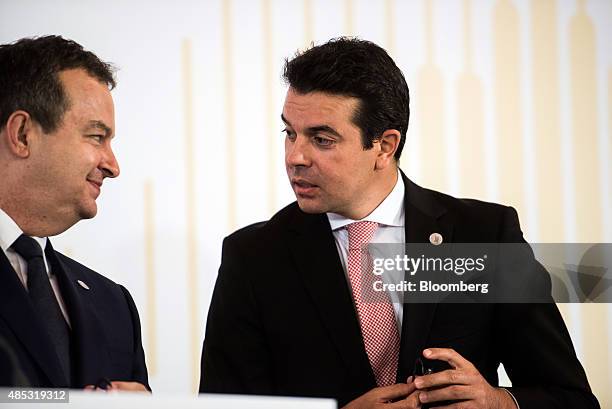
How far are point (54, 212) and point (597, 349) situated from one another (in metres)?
1.70

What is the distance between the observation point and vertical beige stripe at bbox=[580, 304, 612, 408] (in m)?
2.89

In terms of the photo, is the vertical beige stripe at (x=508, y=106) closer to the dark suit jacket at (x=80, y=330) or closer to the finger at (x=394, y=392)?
the finger at (x=394, y=392)

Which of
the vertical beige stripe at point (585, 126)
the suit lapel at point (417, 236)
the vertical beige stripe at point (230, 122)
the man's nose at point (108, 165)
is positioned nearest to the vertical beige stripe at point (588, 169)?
the vertical beige stripe at point (585, 126)

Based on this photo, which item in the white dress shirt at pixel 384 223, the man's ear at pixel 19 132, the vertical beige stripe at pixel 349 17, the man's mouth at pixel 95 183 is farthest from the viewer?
the vertical beige stripe at pixel 349 17

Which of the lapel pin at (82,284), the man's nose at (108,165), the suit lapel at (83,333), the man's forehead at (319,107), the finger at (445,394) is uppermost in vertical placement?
the man's forehead at (319,107)

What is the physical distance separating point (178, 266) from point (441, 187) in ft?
2.73

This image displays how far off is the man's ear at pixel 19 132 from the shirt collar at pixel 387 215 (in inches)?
33.5

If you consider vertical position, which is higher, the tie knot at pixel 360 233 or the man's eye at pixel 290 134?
the man's eye at pixel 290 134

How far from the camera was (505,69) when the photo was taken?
292 centimetres

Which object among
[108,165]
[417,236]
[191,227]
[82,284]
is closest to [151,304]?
[191,227]

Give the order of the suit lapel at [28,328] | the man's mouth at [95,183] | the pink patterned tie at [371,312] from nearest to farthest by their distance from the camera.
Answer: the suit lapel at [28,328] < the man's mouth at [95,183] < the pink patterned tie at [371,312]

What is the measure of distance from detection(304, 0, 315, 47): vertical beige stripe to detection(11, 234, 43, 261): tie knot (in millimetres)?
1049

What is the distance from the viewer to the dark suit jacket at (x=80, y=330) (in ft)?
7.06

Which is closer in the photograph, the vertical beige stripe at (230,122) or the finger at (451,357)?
the finger at (451,357)
